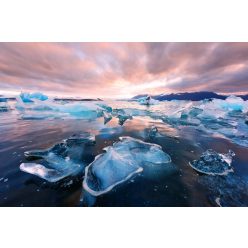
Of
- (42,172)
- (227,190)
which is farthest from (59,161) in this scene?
(227,190)

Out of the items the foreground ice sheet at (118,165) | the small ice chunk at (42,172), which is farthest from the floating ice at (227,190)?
the small ice chunk at (42,172)

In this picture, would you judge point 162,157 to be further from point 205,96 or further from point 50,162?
point 205,96

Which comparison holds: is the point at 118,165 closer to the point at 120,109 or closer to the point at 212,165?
the point at 212,165

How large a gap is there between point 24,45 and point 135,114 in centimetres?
501

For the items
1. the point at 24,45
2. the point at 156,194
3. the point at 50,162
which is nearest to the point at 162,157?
the point at 156,194

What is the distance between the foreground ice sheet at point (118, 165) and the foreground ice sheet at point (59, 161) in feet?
0.96

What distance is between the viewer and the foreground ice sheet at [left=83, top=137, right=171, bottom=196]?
1786mm

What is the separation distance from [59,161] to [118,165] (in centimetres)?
103

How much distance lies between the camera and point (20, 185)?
1780mm

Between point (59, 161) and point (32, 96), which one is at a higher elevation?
point (32, 96)

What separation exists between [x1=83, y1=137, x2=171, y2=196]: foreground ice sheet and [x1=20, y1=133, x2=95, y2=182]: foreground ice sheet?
29 centimetres

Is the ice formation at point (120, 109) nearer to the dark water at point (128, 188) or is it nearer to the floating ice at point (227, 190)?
the dark water at point (128, 188)

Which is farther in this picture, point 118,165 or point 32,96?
point 32,96

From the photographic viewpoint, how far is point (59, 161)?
2.30m
